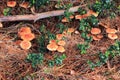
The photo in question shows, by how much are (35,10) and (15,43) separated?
2.74ft

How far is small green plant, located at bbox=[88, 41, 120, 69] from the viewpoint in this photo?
16.4 feet

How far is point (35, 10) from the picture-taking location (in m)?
5.71

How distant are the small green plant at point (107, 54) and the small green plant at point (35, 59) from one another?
0.78 meters

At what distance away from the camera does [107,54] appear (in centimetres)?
507

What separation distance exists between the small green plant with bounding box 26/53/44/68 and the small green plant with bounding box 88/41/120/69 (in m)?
0.78

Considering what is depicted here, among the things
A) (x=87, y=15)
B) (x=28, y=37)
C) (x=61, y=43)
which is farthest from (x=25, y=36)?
(x=87, y=15)

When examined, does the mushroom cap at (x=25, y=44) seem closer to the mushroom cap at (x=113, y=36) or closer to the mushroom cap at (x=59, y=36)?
the mushroom cap at (x=59, y=36)

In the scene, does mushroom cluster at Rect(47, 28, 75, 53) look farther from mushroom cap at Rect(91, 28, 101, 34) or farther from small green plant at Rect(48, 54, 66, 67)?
mushroom cap at Rect(91, 28, 101, 34)

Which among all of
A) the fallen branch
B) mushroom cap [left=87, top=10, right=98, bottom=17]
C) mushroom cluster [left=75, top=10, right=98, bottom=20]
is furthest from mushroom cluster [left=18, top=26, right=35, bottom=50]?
mushroom cap [left=87, top=10, right=98, bottom=17]

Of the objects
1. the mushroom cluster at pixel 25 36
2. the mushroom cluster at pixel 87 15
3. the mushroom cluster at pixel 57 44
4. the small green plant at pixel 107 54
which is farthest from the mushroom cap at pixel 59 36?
the small green plant at pixel 107 54

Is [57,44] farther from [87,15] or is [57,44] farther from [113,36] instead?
[113,36]

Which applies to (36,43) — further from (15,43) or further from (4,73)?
(4,73)

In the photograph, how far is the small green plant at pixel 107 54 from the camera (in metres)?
5.00

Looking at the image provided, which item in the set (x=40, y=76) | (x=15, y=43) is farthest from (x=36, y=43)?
(x=40, y=76)
